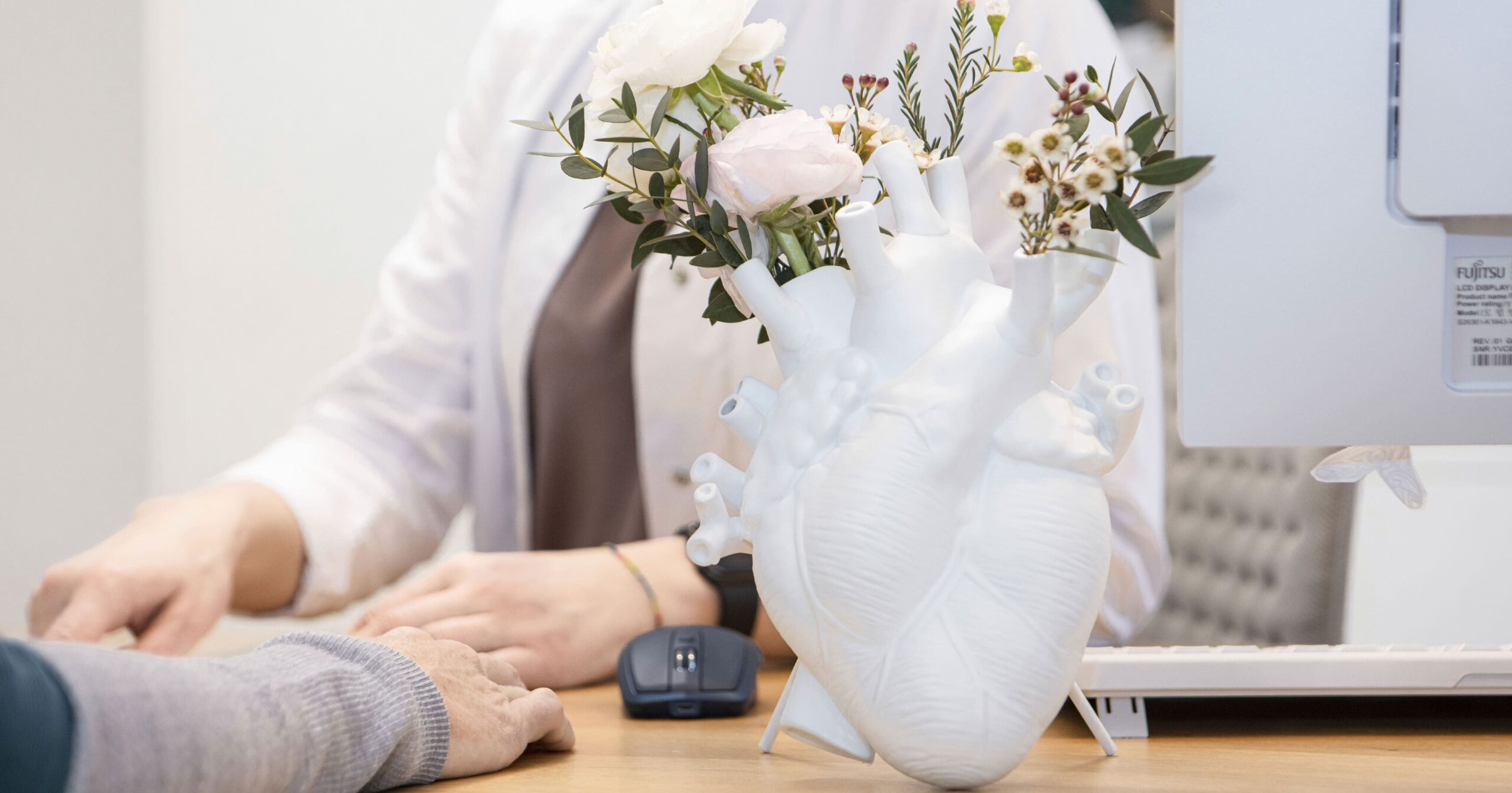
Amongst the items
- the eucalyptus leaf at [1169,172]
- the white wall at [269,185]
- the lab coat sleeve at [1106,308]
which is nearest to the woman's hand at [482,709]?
the eucalyptus leaf at [1169,172]

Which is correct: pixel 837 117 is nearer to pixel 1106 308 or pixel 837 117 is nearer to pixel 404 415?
pixel 1106 308

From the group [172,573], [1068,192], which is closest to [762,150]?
[1068,192]

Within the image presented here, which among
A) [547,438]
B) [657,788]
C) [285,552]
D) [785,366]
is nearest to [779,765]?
[657,788]

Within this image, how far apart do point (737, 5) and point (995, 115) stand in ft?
1.95

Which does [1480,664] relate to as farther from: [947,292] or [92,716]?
[92,716]

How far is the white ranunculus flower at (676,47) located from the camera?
0.43 meters

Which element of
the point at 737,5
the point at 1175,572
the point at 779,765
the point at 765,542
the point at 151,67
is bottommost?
the point at 1175,572

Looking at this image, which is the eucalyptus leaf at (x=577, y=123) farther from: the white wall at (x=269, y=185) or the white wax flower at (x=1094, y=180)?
the white wall at (x=269, y=185)

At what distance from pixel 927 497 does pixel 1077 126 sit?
15 cm

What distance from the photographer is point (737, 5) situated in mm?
435

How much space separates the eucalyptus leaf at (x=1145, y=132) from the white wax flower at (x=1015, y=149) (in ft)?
0.13

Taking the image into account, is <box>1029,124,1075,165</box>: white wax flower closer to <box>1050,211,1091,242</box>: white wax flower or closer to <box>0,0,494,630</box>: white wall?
<box>1050,211,1091,242</box>: white wax flower

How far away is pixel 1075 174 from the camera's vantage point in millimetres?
389

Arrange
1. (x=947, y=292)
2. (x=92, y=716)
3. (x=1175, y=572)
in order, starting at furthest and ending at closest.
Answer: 1. (x=1175, y=572)
2. (x=947, y=292)
3. (x=92, y=716)
